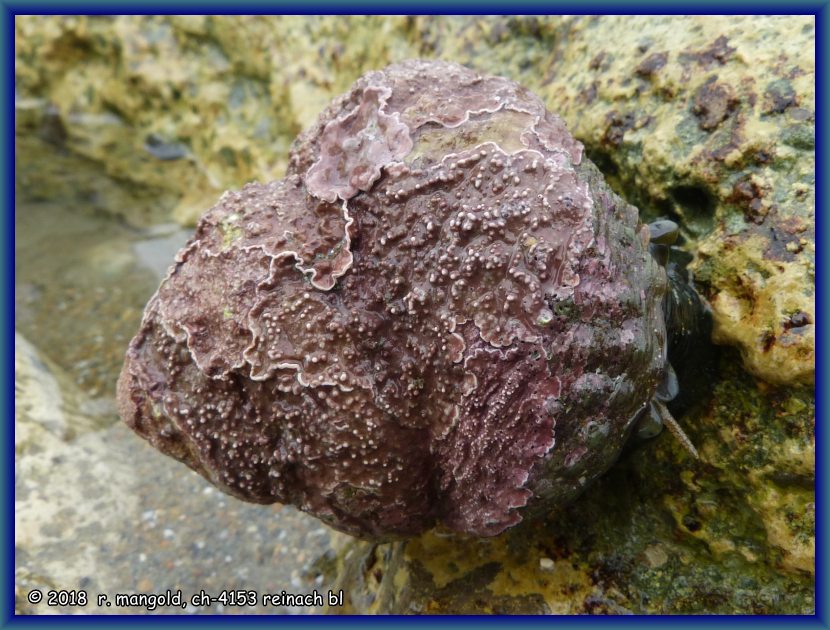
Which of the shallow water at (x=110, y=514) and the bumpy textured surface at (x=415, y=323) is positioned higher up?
the bumpy textured surface at (x=415, y=323)

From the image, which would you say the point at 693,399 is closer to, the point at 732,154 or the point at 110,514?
the point at 732,154

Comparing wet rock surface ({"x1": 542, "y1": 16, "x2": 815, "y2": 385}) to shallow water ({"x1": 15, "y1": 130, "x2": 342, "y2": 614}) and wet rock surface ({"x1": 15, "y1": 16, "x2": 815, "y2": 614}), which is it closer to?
wet rock surface ({"x1": 15, "y1": 16, "x2": 815, "y2": 614})

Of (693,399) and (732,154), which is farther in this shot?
(693,399)

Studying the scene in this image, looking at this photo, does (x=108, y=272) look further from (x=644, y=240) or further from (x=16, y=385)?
(x=644, y=240)

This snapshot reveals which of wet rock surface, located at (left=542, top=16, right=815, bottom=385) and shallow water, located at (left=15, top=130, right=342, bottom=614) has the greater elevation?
wet rock surface, located at (left=542, top=16, right=815, bottom=385)

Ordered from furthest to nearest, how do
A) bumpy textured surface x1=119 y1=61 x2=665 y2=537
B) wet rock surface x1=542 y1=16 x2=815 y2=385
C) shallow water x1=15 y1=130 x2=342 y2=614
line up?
shallow water x1=15 y1=130 x2=342 y2=614, wet rock surface x1=542 y1=16 x2=815 y2=385, bumpy textured surface x1=119 y1=61 x2=665 y2=537

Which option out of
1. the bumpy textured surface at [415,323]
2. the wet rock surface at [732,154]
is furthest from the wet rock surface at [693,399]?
the bumpy textured surface at [415,323]

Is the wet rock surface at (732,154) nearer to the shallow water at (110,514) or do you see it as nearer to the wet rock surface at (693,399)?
the wet rock surface at (693,399)

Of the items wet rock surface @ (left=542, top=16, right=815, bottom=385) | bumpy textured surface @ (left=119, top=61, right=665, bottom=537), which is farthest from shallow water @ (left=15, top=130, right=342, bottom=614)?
wet rock surface @ (left=542, top=16, right=815, bottom=385)

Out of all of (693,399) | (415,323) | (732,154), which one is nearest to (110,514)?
(415,323)
